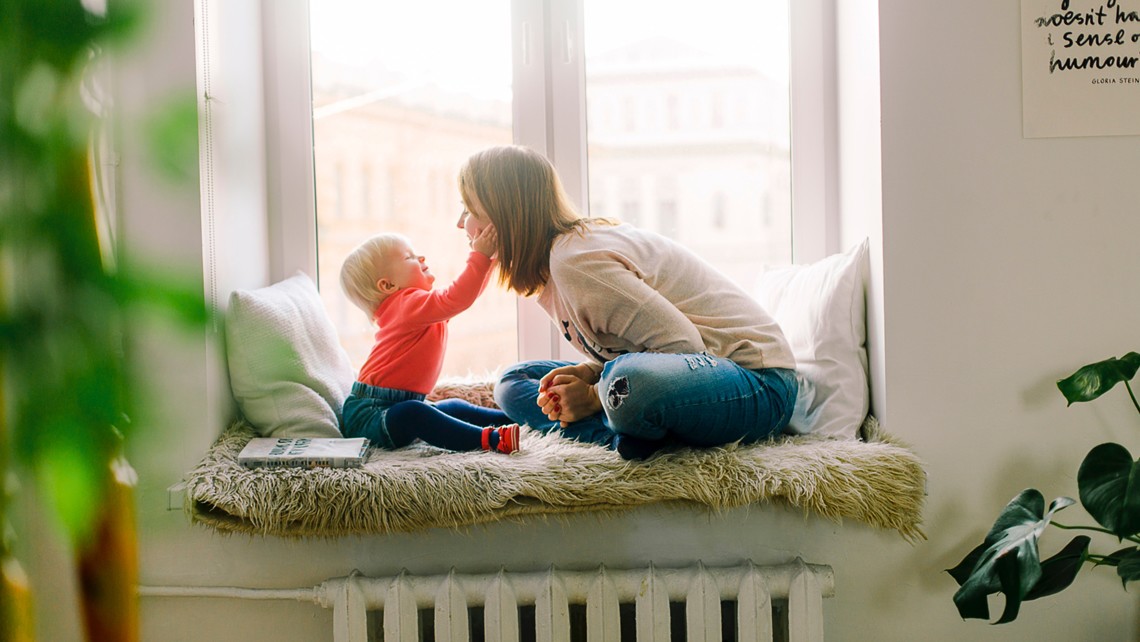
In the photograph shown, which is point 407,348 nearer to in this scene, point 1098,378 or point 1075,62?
point 1098,378

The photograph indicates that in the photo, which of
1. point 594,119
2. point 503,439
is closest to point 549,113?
point 594,119

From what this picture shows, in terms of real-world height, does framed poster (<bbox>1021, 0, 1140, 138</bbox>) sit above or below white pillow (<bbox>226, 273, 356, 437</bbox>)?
above

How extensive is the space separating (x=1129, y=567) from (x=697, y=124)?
1.20 m

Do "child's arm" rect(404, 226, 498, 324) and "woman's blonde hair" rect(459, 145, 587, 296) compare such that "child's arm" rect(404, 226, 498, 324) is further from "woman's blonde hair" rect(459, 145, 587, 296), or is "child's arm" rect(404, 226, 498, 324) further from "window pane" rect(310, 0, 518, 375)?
"window pane" rect(310, 0, 518, 375)

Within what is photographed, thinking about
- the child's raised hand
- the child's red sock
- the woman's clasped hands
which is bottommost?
the child's red sock

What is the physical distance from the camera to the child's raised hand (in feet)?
5.42

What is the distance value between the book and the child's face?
39 cm

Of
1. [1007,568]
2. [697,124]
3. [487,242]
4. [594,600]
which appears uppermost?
[697,124]

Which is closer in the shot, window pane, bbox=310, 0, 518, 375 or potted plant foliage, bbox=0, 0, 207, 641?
potted plant foliage, bbox=0, 0, 207, 641

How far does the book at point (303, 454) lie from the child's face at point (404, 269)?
39 cm

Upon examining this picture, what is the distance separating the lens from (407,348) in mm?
1700

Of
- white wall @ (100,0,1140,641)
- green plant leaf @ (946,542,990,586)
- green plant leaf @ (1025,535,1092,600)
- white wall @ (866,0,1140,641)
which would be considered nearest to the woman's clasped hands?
white wall @ (100,0,1140,641)

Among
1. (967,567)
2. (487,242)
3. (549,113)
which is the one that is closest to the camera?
(967,567)

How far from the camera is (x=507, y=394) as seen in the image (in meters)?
1.73
